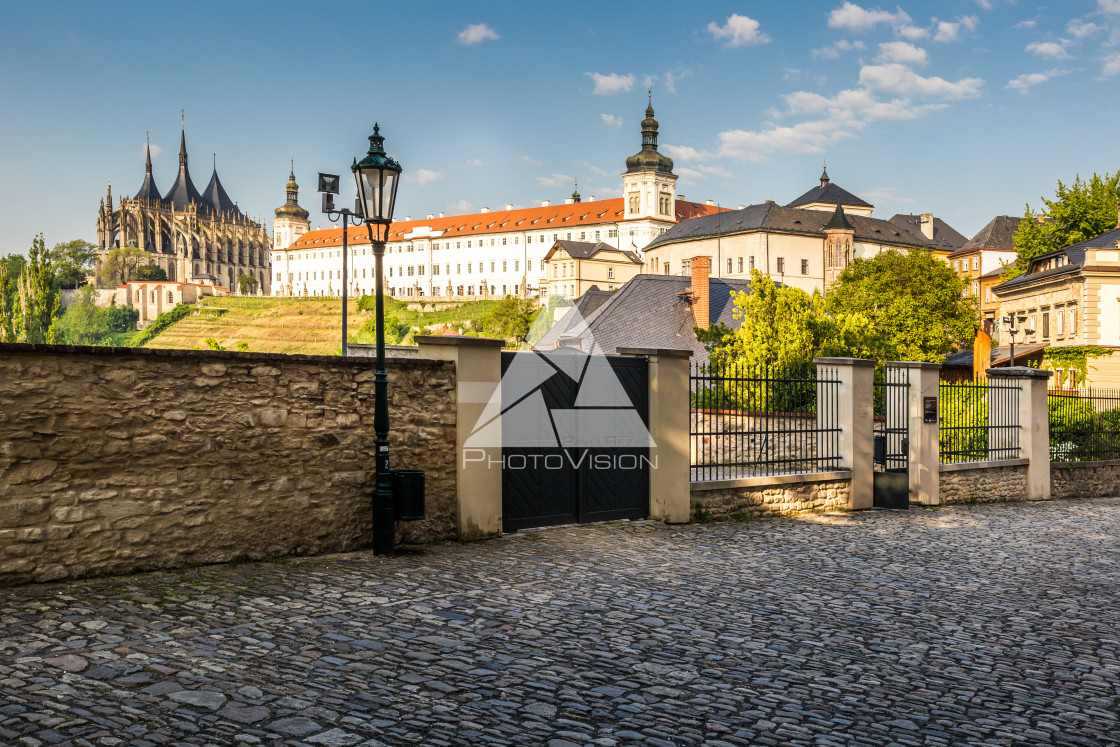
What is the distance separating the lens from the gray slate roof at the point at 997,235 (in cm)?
9381

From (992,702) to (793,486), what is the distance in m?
8.26

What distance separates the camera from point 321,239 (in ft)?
547

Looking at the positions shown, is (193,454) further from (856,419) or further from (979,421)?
(979,421)

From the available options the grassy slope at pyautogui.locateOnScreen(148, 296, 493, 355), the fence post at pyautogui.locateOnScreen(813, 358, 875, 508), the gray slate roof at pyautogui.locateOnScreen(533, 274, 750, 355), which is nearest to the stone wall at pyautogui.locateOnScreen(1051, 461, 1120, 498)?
the fence post at pyautogui.locateOnScreen(813, 358, 875, 508)

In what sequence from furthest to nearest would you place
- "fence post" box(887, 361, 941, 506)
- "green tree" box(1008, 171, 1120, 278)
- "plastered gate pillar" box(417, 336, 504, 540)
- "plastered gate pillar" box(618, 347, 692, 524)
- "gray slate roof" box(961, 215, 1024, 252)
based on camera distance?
1. "gray slate roof" box(961, 215, 1024, 252)
2. "green tree" box(1008, 171, 1120, 278)
3. "fence post" box(887, 361, 941, 506)
4. "plastered gate pillar" box(618, 347, 692, 524)
5. "plastered gate pillar" box(417, 336, 504, 540)

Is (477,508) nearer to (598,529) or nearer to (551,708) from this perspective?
(598,529)

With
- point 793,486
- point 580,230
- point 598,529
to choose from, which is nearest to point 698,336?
point 793,486

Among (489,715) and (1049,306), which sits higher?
(1049,306)

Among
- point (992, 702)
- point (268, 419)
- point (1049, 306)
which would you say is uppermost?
point (1049, 306)

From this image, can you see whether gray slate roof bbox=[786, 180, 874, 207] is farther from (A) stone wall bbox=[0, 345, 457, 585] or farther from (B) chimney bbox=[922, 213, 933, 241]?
(A) stone wall bbox=[0, 345, 457, 585]

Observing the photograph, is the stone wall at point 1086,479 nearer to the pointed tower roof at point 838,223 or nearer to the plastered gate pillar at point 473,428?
the plastered gate pillar at point 473,428

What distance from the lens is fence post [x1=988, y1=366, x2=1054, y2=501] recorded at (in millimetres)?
17688

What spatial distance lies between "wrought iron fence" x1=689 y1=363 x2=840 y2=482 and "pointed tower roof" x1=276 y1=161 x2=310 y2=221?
17347cm

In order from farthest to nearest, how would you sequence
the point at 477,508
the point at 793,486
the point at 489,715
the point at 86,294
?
the point at 86,294, the point at 793,486, the point at 477,508, the point at 489,715
